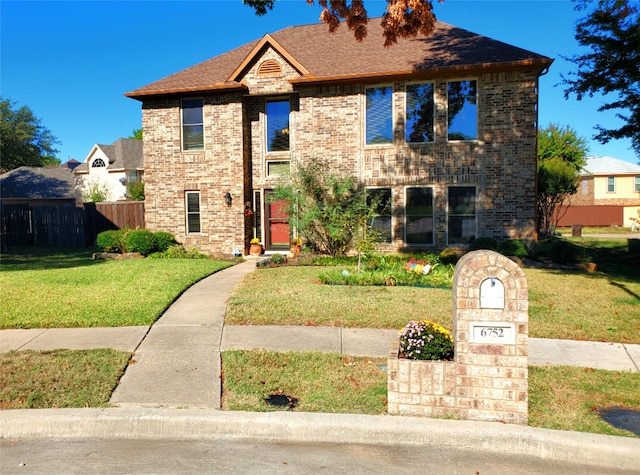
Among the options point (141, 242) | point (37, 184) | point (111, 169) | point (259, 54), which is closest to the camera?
point (141, 242)

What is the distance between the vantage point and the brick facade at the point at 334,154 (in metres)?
14.6

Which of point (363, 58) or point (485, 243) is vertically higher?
point (363, 58)

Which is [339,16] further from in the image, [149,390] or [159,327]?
[149,390]

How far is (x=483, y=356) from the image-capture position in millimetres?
4402

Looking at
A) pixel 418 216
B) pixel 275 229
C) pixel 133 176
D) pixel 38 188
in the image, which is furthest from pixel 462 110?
pixel 38 188

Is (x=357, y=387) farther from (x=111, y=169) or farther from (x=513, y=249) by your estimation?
(x=111, y=169)

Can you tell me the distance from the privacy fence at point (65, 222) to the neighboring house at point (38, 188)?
45.2 ft

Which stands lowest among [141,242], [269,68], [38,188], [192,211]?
[141,242]

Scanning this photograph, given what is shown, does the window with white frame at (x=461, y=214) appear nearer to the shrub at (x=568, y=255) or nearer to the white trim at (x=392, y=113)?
the shrub at (x=568, y=255)

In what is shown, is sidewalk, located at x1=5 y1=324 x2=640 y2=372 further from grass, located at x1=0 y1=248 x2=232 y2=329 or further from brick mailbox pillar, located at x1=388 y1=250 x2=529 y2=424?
brick mailbox pillar, located at x1=388 y1=250 x2=529 y2=424

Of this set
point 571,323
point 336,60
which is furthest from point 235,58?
point 571,323

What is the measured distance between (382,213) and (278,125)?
4.90 m

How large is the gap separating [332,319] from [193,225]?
11.0 metres

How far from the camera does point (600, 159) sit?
41594 mm
